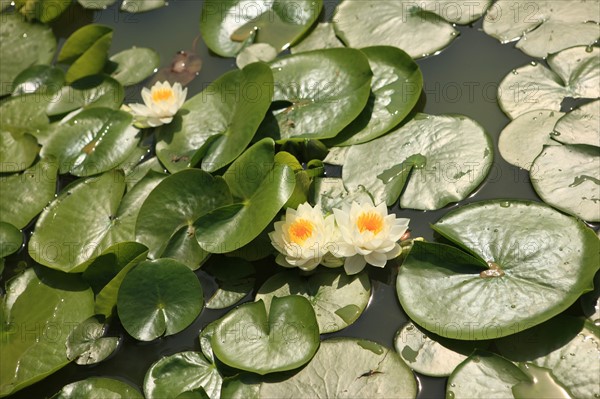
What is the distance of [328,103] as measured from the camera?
3.04 meters

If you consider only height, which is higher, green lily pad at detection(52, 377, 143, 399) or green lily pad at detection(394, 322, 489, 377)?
green lily pad at detection(394, 322, 489, 377)

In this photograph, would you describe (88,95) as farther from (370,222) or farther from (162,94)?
(370,222)

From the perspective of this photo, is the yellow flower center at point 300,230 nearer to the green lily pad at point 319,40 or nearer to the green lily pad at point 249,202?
the green lily pad at point 249,202

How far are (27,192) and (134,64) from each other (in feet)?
3.40

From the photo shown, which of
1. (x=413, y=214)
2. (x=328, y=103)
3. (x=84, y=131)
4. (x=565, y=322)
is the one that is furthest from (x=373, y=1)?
(x=565, y=322)

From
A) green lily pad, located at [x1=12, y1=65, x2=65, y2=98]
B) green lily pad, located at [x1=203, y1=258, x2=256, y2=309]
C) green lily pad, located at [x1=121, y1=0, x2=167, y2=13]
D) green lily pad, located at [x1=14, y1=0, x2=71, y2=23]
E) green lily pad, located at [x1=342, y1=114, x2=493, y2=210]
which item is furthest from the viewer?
green lily pad, located at [x1=14, y1=0, x2=71, y2=23]

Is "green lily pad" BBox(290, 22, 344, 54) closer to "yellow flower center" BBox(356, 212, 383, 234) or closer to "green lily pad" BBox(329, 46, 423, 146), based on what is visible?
"green lily pad" BBox(329, 46, 423, 146)

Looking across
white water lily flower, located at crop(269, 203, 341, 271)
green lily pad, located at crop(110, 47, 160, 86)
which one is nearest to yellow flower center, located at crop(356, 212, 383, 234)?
white water lily flower, located at crop(269, 203, 341, 271)

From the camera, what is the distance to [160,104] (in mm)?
3158

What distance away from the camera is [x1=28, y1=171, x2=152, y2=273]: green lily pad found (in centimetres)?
280

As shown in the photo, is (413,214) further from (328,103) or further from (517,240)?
(328,103)

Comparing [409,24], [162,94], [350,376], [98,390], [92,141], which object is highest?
[409,24]

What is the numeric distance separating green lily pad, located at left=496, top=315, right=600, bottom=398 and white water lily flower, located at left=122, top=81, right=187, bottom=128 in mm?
1918

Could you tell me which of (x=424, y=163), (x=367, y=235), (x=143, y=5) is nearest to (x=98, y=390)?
(x=367, y=235)
